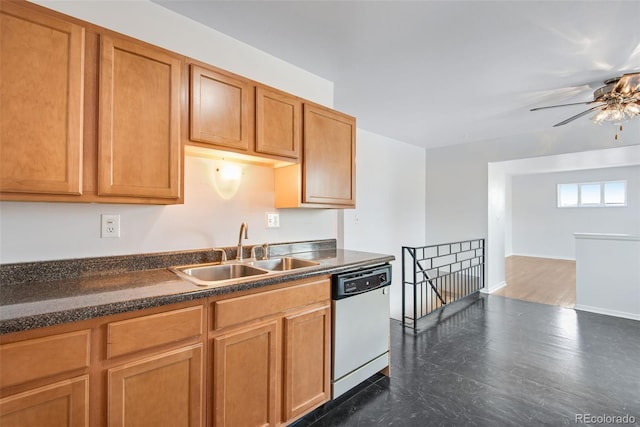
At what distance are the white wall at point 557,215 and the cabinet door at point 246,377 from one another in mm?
9264

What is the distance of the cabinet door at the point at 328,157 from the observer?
7.32 ft

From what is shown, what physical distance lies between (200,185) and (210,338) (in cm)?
103

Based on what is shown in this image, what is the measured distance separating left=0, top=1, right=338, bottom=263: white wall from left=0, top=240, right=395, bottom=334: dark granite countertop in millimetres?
63

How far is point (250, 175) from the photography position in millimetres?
2246

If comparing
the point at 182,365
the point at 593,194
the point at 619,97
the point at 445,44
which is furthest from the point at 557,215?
the point at 182,365

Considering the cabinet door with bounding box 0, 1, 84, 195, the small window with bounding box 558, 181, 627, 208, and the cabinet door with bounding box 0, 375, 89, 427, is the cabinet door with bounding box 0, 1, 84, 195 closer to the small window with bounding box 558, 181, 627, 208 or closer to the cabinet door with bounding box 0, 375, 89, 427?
the cabinet door with bounding box 0, 375, 89, 427

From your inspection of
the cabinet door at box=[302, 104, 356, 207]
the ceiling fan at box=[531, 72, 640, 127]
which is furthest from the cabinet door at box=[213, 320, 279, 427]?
the ceiling fan at box=[531, 72, 640, 127]

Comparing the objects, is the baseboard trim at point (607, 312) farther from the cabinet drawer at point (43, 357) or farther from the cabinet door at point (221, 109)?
the cabinet drawer at point (43, 357)

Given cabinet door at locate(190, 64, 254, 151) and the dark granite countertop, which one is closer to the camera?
the dark granite countertop

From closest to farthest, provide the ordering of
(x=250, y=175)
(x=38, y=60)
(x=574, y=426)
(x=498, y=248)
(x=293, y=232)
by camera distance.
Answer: (x=38, y=60) < (x=574, y=426) < (x=250, y=175) < (x=293, y=232) < (x=498, y=248)

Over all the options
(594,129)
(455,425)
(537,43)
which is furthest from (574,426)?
(594,129)

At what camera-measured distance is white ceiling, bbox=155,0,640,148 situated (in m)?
1.80

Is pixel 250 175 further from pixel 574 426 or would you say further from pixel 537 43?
pixel 574 426

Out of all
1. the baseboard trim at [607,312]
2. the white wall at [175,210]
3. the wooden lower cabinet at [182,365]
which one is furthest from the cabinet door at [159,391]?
the baseboard trim at [607,312]
